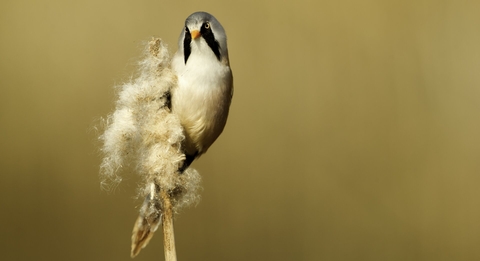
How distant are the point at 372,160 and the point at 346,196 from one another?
22 cm

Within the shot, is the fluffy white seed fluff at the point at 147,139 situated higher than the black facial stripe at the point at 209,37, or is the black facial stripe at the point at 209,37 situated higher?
the black facial stripe at the point at 209,37

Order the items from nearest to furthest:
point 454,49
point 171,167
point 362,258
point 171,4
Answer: point 171,167 < point 171,4 < point 362,258 < point 454,49

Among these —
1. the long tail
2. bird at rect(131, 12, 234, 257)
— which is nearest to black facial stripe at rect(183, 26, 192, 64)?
bird at rect(131, 12, 234, 257)

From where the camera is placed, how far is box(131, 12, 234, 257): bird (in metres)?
1.13

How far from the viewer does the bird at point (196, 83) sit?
3.70 feet

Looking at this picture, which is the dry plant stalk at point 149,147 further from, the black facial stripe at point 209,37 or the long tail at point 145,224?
the black facial stripe at point 209,37

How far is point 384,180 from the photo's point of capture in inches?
94.2

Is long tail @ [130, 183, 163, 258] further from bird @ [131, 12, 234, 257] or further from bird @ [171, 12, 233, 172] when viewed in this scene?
bird @ [171, 12, 233, 172]

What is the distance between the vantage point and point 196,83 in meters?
1.16

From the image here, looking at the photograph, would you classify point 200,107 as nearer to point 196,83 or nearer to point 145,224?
point 196,83

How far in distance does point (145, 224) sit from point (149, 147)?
0.61 ft

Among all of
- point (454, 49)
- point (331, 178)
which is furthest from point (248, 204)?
point (454, 49)

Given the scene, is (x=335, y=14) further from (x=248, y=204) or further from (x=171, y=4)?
(x=248, y=204)

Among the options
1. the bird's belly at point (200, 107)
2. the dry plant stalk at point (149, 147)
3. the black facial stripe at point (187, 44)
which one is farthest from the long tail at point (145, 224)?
the black facial stripe at point (187, 44)
